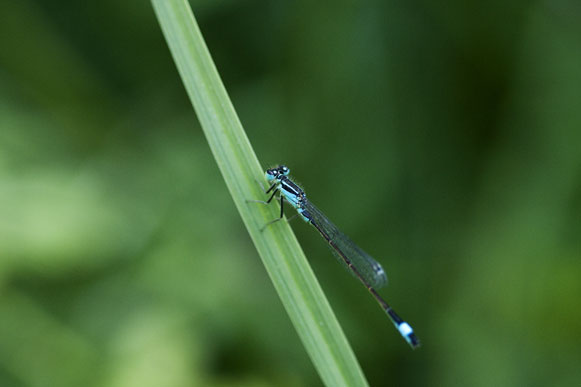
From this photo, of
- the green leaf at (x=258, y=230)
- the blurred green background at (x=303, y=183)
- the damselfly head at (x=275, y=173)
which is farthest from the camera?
the blurred green background at (x=303, y=183)

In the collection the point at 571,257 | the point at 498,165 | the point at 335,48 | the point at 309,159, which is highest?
the point at 335,48

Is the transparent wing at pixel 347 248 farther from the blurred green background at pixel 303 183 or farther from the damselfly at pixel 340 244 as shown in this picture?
the blurred green background at pixel 303 183

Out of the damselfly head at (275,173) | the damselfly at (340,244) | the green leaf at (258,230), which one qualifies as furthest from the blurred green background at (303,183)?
the green leaf at (258,230)

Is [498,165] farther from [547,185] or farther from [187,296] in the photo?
[187,296]

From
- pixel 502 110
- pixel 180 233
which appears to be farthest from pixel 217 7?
pixel 502 110

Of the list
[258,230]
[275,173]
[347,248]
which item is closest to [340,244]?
[347,248]

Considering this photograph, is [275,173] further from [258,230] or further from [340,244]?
[258,230]
